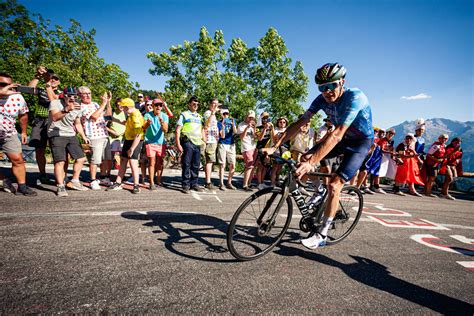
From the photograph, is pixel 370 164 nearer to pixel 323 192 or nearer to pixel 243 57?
pixel 323 192

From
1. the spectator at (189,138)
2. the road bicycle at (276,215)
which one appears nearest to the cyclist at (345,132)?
the road bicycle at (276,215)

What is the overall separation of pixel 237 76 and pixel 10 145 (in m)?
24.3

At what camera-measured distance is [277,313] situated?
67.3 inches

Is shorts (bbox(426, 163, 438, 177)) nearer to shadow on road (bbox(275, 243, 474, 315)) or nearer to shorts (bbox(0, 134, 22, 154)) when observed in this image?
shadow on road (bbox(275, 243, 474, 315))

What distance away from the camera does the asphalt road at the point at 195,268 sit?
1761 mm

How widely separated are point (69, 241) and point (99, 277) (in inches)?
39.8

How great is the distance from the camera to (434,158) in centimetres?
791

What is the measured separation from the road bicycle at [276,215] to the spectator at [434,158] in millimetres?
6852

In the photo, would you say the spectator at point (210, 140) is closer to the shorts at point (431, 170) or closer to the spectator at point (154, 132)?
the spectator at point (154, 132)

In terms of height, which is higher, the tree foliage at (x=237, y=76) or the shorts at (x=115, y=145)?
the tree foliage at (x=237, y=76)

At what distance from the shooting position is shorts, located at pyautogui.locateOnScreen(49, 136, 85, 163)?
4414 mm

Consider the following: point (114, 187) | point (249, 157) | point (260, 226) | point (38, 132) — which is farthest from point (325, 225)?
point (38, 132)

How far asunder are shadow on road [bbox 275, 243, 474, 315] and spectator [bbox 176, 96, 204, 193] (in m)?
3.59

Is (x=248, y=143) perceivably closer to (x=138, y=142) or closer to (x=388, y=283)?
(x=138, y=142)
